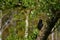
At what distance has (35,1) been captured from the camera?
288cm

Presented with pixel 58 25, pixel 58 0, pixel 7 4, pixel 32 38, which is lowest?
pixel 32 38

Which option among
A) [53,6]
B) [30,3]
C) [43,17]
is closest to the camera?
[53,6]

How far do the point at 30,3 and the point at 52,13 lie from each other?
1.92 feet

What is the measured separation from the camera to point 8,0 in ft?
10.5

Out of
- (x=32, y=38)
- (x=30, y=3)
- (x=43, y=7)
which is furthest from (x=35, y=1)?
(x=32, y=38)

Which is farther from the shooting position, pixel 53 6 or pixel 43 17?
Result: pixel 43 17

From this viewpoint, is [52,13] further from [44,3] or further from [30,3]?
[30,3]

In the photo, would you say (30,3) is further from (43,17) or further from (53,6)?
(53,6)

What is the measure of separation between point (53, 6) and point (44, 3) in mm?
119

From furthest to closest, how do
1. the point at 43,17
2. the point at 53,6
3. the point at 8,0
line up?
the point at 8,0 → the point at 43,17 → the point at 53,6

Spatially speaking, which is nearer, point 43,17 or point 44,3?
point 44,3

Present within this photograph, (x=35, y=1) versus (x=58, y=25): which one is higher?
(x=35, y=1)

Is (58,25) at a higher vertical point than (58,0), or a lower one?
lower

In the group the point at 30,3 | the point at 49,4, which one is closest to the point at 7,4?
the point at 30,3
